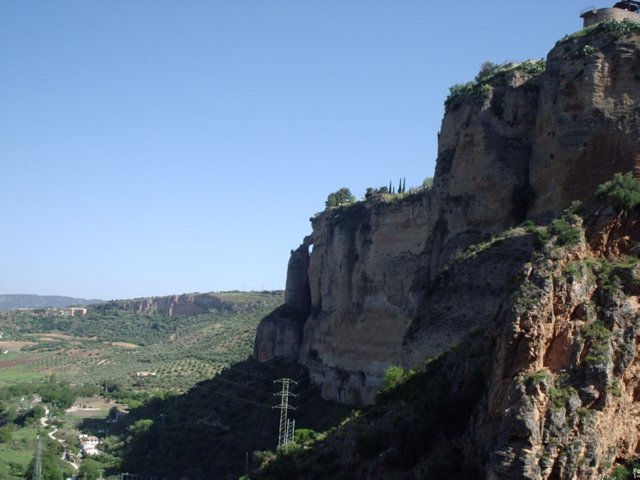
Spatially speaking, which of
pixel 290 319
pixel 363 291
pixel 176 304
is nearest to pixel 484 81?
pixel 363 291

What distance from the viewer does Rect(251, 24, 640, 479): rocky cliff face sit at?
40.3 ft

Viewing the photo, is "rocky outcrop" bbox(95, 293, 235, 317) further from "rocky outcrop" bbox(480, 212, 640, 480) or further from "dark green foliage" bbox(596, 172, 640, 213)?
"rocky outcrop" bbox(480, 212, 640, 480)

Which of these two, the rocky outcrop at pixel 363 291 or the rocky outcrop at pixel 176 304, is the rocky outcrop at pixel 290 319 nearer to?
the rocky outcrop at pixel 363 291

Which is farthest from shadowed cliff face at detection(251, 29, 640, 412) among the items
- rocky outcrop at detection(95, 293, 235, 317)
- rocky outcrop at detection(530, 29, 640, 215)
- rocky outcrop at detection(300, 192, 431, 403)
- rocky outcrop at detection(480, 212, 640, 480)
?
rocky outcrop at detection(95, 293, 235, 317)

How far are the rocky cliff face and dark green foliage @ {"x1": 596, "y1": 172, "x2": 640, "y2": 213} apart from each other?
285mm

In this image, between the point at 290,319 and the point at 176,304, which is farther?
the point at 176,304

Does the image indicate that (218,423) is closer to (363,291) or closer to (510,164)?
(363,291)

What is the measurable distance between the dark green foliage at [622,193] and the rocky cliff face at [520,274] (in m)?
0.28

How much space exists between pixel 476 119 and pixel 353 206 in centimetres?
1999

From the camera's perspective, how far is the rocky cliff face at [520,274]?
1227 centimetres

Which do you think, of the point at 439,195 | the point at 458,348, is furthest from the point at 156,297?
Answer: the point at 458,348

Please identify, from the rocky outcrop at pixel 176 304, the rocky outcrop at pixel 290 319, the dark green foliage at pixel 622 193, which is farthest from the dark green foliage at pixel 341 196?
the rocky outcrop at pixel 176 304

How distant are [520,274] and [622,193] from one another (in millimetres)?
2885

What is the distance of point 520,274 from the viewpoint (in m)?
13.7
